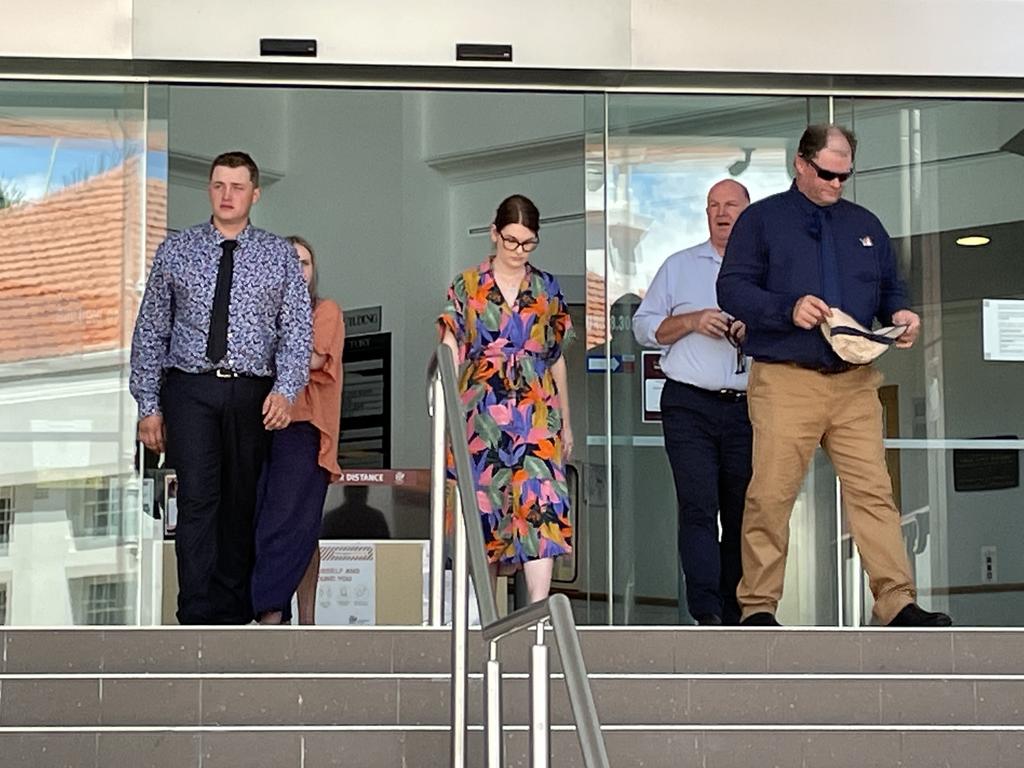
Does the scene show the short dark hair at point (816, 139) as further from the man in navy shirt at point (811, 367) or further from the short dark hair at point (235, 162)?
the short dark hair at point (235, 162)

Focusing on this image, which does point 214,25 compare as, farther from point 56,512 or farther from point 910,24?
point 910,24

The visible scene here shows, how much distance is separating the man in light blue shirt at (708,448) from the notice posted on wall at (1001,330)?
1.37m

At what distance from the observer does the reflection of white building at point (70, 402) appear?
749 centimetres

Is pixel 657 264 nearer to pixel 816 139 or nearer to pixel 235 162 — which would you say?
pixel 816 139

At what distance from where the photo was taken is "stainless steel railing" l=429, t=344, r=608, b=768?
331 centimetres

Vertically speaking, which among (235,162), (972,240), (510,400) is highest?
(235,162)

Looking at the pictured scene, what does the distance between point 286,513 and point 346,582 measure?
2339 millimetres

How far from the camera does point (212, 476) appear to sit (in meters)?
6.42

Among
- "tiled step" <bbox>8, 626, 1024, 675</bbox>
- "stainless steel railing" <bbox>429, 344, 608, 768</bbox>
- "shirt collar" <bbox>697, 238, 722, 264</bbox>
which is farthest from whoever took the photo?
"shirt collar" <bbox>697, 238, 722, 264</bbox>

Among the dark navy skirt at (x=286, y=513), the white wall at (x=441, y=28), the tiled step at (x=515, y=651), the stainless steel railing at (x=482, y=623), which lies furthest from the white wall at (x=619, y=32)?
the stainless steel railing at (x=482, y=623)

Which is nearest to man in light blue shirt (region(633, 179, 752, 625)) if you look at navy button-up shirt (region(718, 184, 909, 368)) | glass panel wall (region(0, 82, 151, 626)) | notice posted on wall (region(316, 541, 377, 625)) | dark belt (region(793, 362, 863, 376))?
navy button-up shirt (region(718, 184, 909, 368))

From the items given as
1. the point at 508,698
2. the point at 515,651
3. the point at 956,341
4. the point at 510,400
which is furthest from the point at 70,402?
the point at 956,341

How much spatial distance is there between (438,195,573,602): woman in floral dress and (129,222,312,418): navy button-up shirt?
49 centimetres

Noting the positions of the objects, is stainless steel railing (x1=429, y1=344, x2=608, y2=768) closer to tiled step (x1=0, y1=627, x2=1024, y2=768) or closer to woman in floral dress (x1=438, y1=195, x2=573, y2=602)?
tiled step (x1=0, y1=627, x2=1024, y2=768)
